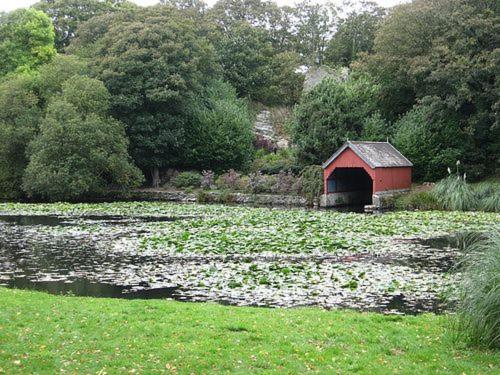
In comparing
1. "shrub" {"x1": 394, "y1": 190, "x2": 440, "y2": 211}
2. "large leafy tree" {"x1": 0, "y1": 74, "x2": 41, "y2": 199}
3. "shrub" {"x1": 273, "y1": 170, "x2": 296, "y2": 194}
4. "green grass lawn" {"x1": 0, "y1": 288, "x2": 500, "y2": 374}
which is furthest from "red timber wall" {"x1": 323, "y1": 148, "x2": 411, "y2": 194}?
"green grass lawn" {"x1": 0, "y1": 288, "x2": 500, "y2": 374}

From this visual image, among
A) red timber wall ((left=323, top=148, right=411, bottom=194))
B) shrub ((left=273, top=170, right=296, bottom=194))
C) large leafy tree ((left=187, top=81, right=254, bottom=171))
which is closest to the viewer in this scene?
red timber wall ((left=323, top=148, right=411, bottom=194))

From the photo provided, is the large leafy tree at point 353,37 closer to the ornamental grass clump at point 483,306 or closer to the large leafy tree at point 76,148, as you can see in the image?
the large leafy tree at point 76,148

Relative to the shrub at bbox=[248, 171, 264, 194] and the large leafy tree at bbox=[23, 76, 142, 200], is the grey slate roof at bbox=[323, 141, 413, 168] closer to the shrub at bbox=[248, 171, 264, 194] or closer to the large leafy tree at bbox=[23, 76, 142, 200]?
the shrub at bbox=[248, 171, 264, 194]

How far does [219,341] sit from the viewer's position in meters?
8.02

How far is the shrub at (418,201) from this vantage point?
31.5 meters

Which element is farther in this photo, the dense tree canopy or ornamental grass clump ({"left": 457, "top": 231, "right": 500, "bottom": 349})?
the dense tree canopy

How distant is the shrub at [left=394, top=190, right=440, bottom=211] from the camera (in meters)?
31.5

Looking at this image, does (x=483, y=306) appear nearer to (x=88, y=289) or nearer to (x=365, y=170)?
(x=88, y=289)

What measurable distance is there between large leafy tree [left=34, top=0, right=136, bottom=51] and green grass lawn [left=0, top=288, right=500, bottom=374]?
190 ft

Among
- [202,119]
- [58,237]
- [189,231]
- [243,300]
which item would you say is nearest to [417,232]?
[189,231]

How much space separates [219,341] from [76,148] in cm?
3229

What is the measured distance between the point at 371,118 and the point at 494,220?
59.2 feet

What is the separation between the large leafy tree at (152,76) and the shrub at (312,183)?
12.3m

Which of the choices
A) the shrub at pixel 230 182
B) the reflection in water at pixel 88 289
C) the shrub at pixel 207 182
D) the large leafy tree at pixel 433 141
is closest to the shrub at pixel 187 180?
the shrub at pixel 207 182
